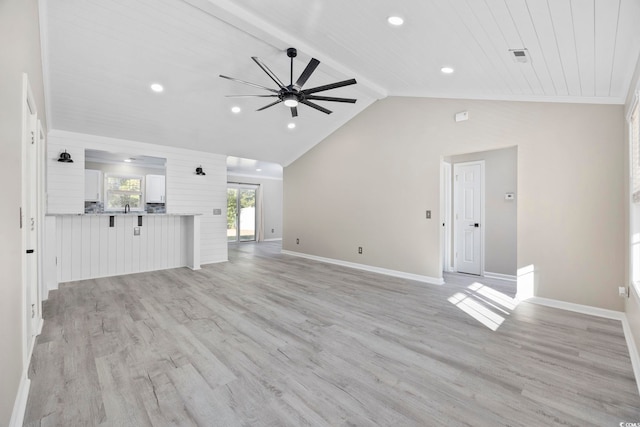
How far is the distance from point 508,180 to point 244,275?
16.2 ft

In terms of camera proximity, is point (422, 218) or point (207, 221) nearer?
point (422, 218)

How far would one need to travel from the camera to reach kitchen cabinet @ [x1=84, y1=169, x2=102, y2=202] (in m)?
7.11

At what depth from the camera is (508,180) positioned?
510 centimetres

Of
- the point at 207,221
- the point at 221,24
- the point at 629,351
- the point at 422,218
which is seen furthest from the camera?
the point at 207,221

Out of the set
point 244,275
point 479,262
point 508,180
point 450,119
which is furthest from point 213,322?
point 508,180

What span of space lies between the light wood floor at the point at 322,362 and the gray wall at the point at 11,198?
1.25 feet

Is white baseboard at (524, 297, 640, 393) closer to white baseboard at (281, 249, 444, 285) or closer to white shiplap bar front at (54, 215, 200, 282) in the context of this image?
white baseboard at (281, 249, 444, 285)

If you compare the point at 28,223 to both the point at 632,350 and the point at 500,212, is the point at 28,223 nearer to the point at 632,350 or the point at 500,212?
the point at 632,350

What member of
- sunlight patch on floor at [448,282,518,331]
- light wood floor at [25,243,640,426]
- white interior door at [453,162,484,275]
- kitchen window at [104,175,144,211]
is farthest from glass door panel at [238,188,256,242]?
sunlight patch on floor at [448,282,518,331]

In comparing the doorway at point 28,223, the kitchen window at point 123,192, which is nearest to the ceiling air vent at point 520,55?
the doorway at point 28,223

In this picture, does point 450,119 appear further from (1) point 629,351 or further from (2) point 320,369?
(2) point 320,369

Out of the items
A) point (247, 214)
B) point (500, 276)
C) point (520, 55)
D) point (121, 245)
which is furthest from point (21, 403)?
point (247, 214)

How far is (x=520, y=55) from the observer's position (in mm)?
2689

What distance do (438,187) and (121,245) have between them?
5.52m
